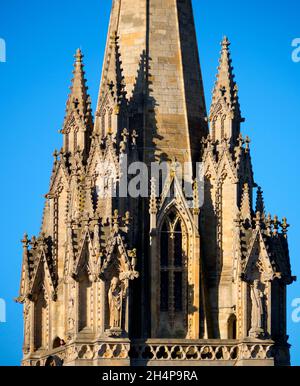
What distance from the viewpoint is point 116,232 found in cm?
11538

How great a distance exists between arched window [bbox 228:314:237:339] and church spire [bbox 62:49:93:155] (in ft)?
22.5

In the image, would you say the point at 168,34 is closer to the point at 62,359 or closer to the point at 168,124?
the point at 168,124

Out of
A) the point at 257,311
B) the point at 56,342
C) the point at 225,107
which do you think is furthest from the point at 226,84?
the point at 56,342

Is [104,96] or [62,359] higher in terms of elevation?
[104,96]

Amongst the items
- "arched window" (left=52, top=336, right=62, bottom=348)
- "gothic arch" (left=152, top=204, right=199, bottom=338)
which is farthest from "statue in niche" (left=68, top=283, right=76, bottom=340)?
"gothic arch" (left=152, top=204, right=199, bottom=338)

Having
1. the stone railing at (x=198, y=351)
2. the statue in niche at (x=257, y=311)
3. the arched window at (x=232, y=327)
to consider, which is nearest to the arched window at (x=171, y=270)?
the stone railing at (x=198, y=351)

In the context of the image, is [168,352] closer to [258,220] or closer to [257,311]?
[257,311]

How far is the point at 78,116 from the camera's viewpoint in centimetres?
11906

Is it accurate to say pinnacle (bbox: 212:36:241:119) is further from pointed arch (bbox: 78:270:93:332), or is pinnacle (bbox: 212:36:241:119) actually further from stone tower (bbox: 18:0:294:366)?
pointed arch (bbox: 78:270:93:332)

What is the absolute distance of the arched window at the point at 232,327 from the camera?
11681cm

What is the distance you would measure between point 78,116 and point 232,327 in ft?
26.7

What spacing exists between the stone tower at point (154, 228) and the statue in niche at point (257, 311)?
0.14 feet

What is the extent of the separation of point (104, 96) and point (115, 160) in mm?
2266

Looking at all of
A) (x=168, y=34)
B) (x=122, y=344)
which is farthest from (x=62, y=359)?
(x=168, y=34)
